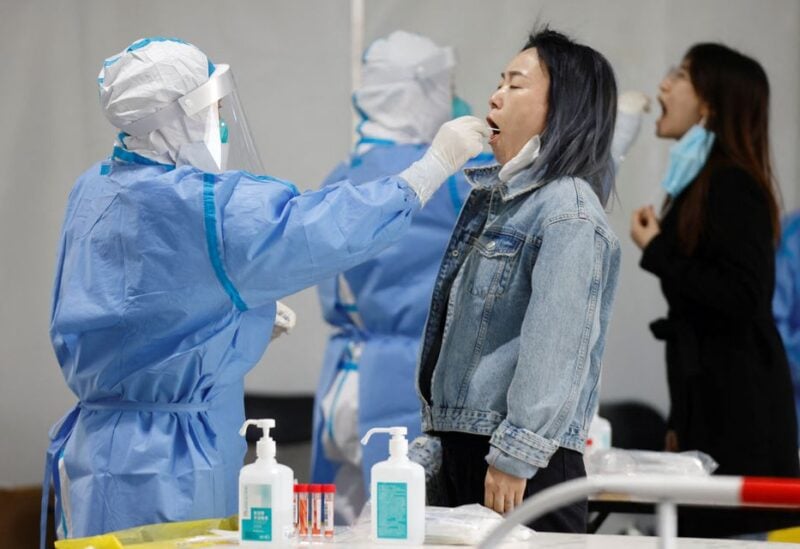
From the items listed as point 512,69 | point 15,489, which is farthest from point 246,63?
point 512,69

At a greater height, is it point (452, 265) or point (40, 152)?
point (40, 152)

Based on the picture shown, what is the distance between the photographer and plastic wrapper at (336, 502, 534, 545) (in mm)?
1911

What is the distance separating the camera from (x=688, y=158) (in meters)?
3.54

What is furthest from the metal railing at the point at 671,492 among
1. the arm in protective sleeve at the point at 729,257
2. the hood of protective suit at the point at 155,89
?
Result: the arm in protective sleeve at the point at 729,257

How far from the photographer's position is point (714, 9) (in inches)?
181

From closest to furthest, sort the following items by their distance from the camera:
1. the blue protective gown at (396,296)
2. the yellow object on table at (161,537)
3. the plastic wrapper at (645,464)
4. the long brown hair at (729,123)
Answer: the yellow object on table at (161,537) < the plastic wrapper at (645,464) < the long brown hair at (729,123) < the blue protective gown at (396,296)

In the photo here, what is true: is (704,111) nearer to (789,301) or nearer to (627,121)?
(627,121)

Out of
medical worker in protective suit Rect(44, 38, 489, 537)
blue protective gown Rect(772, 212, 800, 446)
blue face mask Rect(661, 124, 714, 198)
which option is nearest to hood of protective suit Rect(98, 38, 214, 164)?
medical worker in protective suit Rect(44, 38, 489, 537)

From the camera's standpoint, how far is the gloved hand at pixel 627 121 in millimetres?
3553

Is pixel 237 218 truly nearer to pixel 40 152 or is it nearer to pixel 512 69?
pixel 512 69

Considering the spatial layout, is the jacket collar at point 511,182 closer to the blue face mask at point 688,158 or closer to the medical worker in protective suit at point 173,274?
the medical worker in protective suit at point 173,274

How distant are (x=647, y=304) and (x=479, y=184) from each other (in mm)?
2299

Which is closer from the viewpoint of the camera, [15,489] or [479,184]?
[479,184]

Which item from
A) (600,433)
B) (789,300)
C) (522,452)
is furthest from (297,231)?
(789,300)
